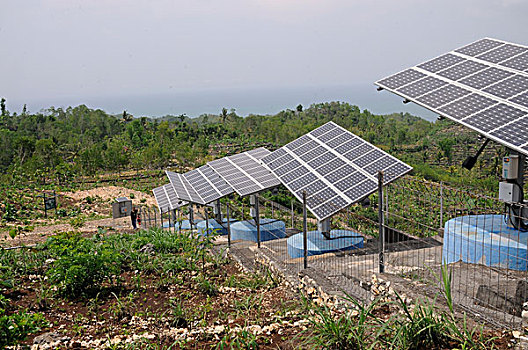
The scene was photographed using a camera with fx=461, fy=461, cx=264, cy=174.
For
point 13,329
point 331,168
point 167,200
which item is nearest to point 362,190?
point 331,168

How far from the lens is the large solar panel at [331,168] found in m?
10.9

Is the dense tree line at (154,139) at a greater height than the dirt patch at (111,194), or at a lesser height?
greater

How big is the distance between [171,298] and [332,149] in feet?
24.7

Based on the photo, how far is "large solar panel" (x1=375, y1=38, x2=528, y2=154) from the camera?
8.20 meters

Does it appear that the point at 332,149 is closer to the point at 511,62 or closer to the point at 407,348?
the point at 511,62

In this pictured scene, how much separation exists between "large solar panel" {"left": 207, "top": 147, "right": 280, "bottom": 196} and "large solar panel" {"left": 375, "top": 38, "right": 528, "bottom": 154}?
183 inches

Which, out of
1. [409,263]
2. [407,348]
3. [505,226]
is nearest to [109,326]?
[407,348]

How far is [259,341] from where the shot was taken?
5.47 m

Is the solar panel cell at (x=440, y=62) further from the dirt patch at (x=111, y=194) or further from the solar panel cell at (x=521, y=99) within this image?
the dirt patch at (x=111, y=194)

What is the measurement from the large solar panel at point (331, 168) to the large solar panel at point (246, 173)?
357 millimetres

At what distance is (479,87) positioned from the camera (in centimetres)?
962

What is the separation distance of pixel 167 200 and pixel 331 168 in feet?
27.6

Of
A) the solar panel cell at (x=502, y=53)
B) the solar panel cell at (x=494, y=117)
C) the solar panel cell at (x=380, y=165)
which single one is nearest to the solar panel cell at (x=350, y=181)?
the solar panel cell at (x=380, y=165)

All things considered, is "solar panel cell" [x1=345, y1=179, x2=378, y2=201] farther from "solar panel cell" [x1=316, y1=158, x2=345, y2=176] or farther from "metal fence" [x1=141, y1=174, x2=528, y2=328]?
"solar panel cell" [x1=316, y1=158, x2=345, y2=176]
